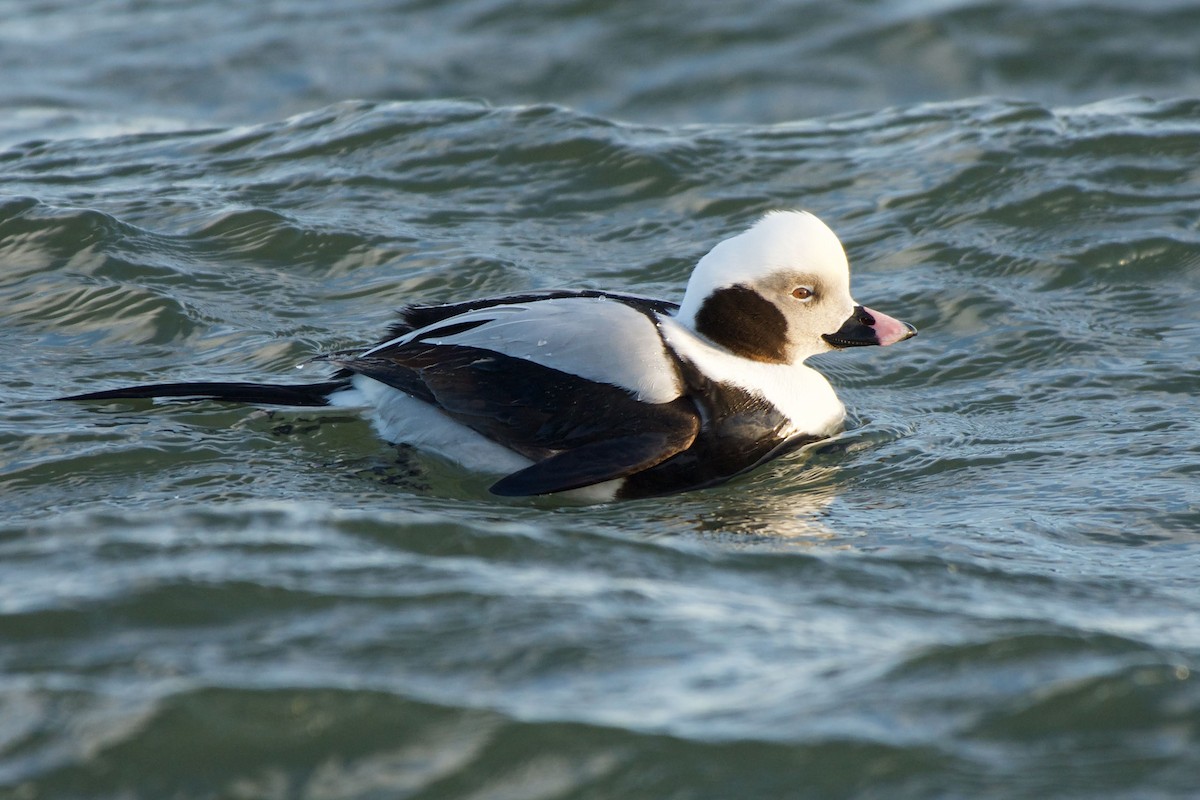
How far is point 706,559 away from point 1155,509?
1.60 m

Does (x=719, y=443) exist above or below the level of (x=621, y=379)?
below

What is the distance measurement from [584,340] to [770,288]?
80cm

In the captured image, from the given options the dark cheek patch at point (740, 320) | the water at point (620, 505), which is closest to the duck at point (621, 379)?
the dark cheek patch at point (740, 320)

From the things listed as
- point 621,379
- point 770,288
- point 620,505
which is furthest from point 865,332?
point 620,505

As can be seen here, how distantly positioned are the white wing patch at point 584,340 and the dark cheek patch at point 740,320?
0.29m

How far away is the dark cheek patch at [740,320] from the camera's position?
19.0ft

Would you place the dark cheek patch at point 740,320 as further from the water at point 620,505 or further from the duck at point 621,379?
the water at point 620,505

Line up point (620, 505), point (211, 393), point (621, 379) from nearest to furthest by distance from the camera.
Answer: point (620, 505), point (621, 379), point (211, 393)

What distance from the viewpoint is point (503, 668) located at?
3.92m

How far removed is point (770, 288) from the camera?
5801mm

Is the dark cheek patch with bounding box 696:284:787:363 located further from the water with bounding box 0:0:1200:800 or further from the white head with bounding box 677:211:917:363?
the water with bounding box 0:0:1200:800

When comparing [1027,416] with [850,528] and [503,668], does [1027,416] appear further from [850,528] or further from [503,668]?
[503,668]

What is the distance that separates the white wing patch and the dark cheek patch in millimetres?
290

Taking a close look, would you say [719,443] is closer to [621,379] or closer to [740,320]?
[621,379]
